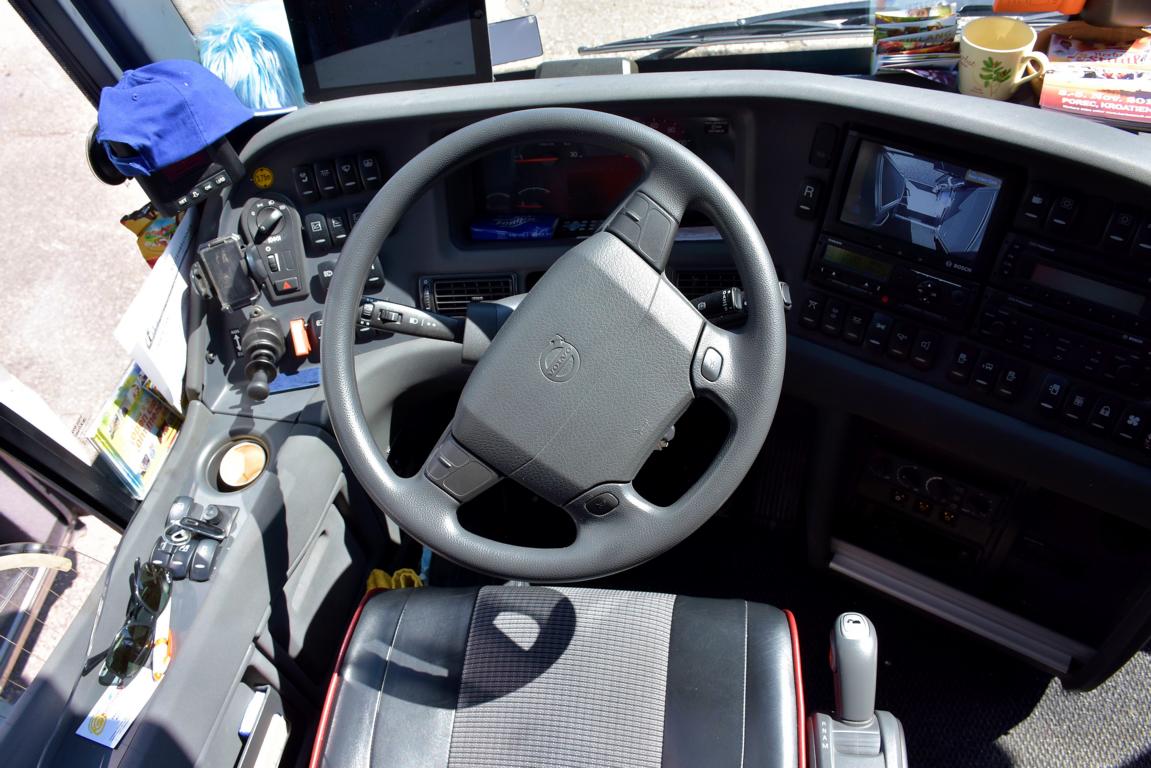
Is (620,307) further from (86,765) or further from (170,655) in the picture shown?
(86,765)

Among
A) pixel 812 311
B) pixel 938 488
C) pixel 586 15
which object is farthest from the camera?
pixel 586 15

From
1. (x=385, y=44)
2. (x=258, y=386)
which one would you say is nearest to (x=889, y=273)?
(x=385, y=44)

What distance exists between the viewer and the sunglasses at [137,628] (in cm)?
146

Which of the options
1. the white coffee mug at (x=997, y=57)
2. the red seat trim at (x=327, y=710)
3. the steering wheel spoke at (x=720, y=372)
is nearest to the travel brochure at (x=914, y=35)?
the white coffee mug at (x=997, y=57)

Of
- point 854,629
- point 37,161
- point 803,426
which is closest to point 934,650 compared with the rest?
point 803,426

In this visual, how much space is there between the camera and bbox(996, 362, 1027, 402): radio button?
1469mm

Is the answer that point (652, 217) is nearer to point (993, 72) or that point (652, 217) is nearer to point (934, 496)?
point (993, 72)

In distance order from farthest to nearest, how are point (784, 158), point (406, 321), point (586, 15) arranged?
point (586, 15), point (784, 158), point (406, 321)

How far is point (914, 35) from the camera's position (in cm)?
159

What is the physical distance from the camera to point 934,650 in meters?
2.15

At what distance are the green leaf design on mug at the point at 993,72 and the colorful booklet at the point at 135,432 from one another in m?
1.78

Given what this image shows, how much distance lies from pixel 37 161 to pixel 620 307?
332 cm

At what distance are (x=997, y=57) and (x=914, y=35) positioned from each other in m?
0.20

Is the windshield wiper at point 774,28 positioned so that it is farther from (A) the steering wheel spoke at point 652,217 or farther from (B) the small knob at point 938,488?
(B) the small knob at point 938,488
